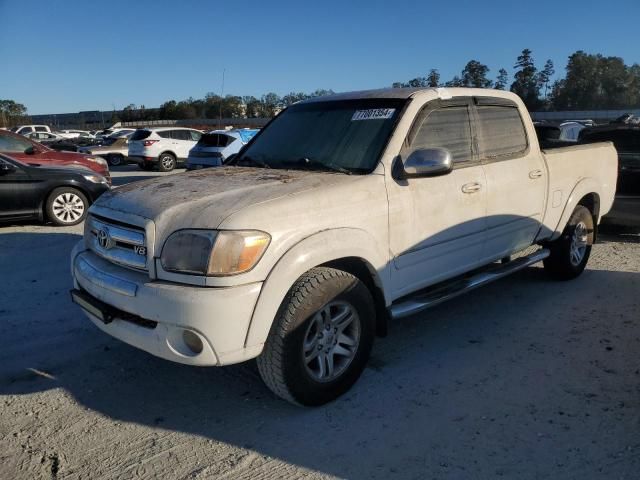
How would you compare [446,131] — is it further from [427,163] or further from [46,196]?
[46,196]

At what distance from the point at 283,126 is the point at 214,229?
1.95 meters

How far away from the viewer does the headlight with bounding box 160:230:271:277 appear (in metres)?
2.73

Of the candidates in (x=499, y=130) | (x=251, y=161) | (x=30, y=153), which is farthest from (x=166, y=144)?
(x=499, y=130)

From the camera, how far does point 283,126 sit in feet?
14.7

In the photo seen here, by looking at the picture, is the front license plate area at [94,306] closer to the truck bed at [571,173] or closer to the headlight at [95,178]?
the truck bed at [571,173]

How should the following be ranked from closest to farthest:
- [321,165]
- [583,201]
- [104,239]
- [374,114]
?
[104,239] < [321,165] < [374,114] < [583,201]

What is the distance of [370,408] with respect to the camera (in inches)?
127

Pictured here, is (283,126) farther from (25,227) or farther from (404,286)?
(25,227)

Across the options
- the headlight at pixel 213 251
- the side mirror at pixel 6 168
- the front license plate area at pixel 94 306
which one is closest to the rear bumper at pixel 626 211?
the headlight at pixel 213 251

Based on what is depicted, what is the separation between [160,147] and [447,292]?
18.8m

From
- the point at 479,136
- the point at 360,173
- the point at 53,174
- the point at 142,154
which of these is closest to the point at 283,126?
the point at 360,173

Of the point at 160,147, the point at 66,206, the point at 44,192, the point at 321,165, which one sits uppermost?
the point at 160,147

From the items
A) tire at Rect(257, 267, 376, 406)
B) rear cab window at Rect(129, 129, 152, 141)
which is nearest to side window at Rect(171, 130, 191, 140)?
rear cab window at Rect(129, 129, 152, 141)

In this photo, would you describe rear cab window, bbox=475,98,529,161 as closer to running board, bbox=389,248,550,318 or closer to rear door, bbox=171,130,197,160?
running board, bbox=389,248,550,318
